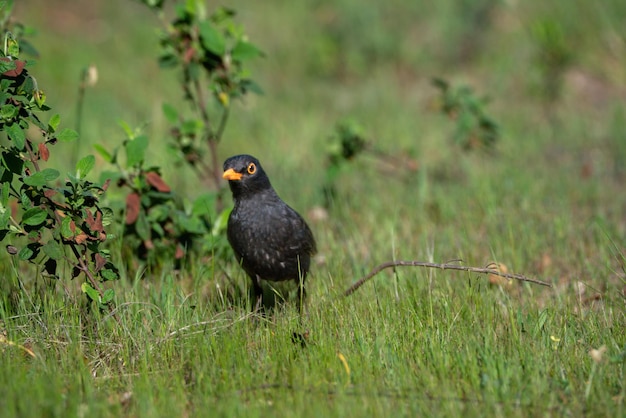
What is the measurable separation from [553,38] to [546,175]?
2.48 m

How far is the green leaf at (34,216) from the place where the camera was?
3.38 metres

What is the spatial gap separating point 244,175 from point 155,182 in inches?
22.1

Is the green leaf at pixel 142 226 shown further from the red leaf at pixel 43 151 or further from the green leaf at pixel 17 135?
the green leaf at pixel 17 135

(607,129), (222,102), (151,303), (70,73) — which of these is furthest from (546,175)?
(70,73)

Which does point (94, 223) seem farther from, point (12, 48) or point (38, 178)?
point (12, 48)

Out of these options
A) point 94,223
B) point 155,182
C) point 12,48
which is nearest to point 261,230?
point 155,182

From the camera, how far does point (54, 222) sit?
3518 mm

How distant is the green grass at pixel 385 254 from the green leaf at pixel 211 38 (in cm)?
117

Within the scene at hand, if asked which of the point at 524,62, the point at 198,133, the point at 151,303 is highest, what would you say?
the point at 524,62

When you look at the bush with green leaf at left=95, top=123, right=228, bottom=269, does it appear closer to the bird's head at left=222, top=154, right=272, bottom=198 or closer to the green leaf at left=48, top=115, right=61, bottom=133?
the bird's head at left=222, top=154, right=272, bottom=198

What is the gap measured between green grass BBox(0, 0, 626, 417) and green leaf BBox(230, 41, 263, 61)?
3.87ft

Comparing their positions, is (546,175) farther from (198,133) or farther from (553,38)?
(198,133)

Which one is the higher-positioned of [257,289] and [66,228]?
[66,228]

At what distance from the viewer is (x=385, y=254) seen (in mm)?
4902
